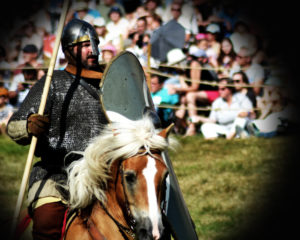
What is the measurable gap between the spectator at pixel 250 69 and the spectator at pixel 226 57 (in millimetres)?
96

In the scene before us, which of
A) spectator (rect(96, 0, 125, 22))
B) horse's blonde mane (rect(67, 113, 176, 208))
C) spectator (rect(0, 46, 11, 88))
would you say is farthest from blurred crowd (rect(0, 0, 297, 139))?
horse's blonde mane (rect(67, 113, 176, 208))

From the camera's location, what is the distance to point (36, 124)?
137 inches

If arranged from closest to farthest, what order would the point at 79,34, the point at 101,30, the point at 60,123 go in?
the point at 60,123, the point at 79,34, the point at 101,30

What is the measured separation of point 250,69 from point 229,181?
2.46 m

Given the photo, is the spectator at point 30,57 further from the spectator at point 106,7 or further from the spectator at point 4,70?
the spectator at point 106,7

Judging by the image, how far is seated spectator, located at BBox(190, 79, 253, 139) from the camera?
9094 mm

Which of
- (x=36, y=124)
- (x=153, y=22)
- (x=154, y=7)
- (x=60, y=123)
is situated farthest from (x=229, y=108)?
(x=36, y=124)

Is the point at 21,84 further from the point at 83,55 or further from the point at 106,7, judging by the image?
the point at 83,55

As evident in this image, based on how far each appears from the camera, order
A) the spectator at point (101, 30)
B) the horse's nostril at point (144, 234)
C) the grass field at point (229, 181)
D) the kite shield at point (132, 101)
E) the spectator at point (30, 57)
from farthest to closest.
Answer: the spectator at point (30, 57) → the spectator at point (101, 30) → the grass field at point (229, 181) → the kite shield at point (132, 101) → the horse's nostril at point (144, 234)

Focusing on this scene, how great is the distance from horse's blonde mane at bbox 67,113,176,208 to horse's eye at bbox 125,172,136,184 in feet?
0.40

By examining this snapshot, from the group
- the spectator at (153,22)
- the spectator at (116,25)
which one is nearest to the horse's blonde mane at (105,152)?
the spectator at (153,22)

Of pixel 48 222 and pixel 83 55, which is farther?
pixel 83 55

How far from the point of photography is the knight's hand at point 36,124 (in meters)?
3.49

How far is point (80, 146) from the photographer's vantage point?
3.73m
